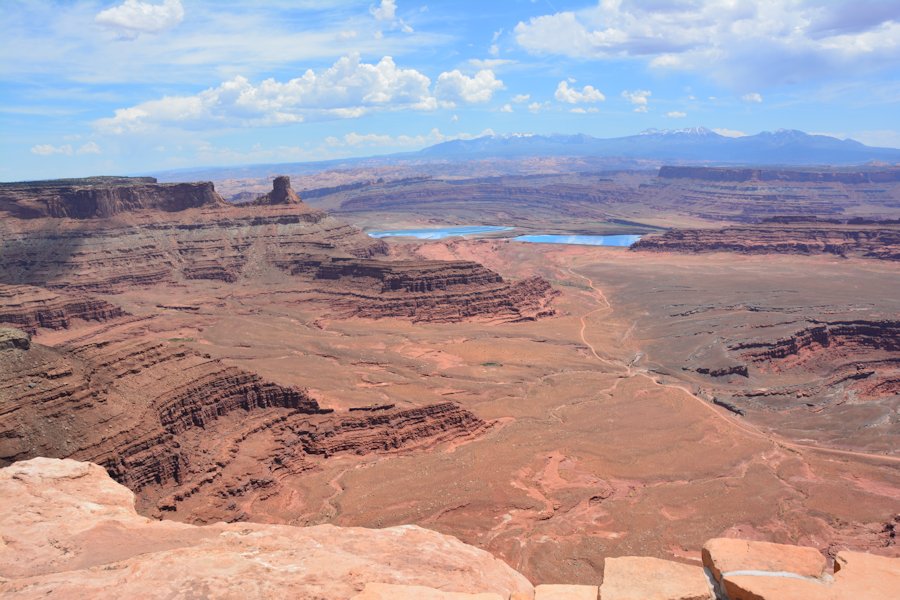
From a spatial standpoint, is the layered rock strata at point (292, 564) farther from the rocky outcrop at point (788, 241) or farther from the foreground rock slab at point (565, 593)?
the rocky outcrop at point (788, 241)

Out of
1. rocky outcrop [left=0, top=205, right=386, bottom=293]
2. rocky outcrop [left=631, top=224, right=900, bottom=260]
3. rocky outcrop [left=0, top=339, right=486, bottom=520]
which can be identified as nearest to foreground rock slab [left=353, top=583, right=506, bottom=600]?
rocky outcrop [left=0, top=339, right=486, bottom=520]

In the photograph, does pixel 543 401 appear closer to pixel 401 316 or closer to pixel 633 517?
pixel 633 517

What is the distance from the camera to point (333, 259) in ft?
354

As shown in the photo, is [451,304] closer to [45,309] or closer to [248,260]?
[248,260]

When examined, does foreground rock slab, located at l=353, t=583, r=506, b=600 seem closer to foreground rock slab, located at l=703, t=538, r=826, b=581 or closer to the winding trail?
foreground rock slab, located at l=703, t=538, r=826, b=581

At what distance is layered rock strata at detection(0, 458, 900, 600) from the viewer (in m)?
10.9

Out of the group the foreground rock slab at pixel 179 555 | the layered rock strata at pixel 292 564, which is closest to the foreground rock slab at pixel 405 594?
the layered rock strata at pixel 292 564

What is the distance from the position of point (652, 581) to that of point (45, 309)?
89.4 metres

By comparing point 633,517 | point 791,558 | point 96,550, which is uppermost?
point 791,558

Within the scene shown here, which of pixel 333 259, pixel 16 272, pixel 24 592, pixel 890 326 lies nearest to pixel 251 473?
pixel 24 592

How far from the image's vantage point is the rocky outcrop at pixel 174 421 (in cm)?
3114

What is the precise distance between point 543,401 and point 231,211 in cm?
8924

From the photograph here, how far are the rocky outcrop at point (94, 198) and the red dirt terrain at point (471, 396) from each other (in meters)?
4.00

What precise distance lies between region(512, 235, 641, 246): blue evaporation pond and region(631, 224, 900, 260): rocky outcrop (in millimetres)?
21329
